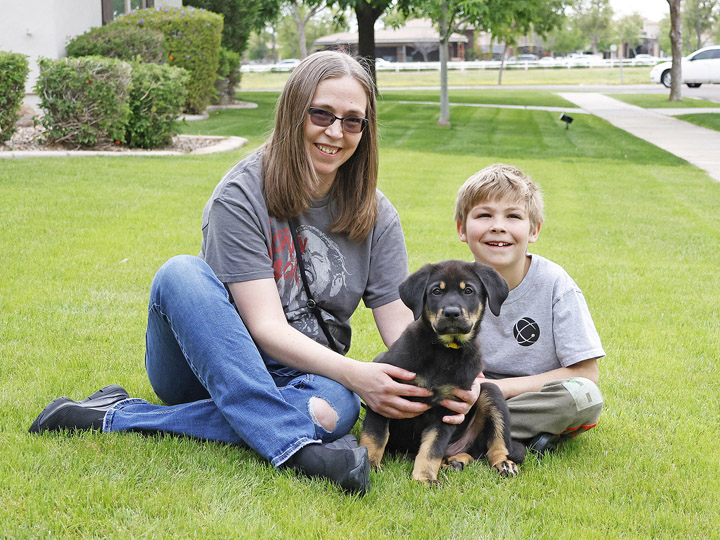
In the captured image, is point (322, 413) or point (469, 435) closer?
point (322, 413)

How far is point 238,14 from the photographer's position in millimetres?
24766

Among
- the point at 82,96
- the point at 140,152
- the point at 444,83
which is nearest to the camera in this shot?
the point at 82,96

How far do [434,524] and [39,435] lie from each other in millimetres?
1762

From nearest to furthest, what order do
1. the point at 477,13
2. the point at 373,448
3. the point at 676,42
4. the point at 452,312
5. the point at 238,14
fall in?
the point at 452,312, the point at 373,448, the point at 477,13, the point at 238,14, the point at 676,42

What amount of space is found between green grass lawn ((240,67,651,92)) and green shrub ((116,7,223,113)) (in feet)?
99.6

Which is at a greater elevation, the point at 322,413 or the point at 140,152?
the point at 140,152

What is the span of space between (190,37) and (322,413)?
1698 centimetres

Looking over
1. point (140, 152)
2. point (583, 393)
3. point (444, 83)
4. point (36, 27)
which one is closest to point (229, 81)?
point (444, 83)

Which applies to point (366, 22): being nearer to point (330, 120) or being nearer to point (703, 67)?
point (703, 67)

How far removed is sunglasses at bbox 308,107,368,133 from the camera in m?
3.49

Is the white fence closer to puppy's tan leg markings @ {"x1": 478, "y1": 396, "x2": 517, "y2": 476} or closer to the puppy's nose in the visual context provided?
puppy's tan leg markings @ {"x1": 478, "y1": 396, "x2": 517, "y2": 476}

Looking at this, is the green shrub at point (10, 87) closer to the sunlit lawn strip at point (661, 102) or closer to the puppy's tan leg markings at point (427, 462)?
the puppy's tan leg markings at point (427, 462)

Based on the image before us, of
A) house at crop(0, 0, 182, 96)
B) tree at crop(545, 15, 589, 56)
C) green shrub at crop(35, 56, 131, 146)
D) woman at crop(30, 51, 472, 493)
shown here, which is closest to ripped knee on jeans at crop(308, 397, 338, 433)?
woman at crop(30, 51, 472, 493)

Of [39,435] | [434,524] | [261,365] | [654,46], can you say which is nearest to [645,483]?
[434,524]
